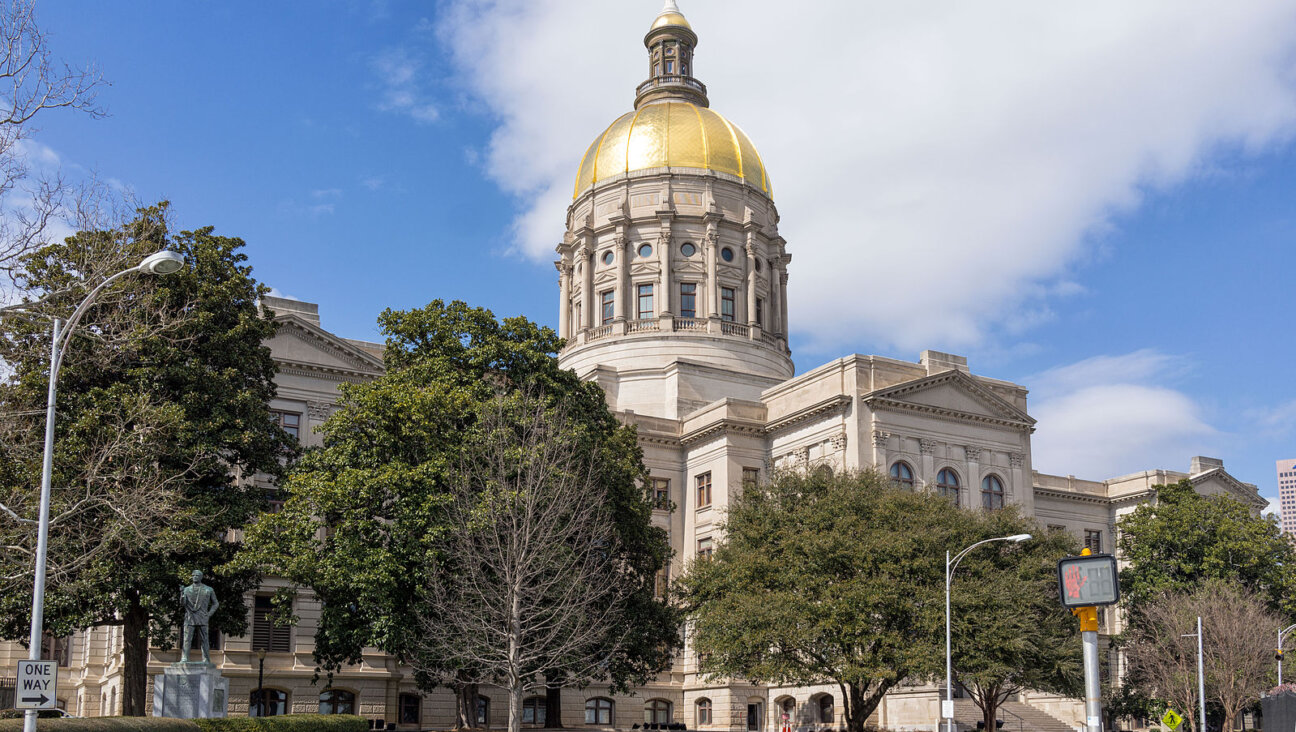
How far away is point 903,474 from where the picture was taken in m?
59.1

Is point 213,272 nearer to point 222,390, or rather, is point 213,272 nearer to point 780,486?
point 222,390

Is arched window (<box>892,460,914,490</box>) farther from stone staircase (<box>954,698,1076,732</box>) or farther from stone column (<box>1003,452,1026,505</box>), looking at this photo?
stone staircase (<box>954,698,1076,732</box>)

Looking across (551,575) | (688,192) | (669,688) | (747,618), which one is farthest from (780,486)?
(688,192)

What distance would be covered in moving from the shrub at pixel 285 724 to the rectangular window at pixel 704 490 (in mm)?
29294

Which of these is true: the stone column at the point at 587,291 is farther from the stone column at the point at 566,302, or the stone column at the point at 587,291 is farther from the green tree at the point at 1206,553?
the green tree at the point at 1206,553

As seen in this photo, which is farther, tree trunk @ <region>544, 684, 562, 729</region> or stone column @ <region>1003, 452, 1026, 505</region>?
stone column @ <region>1003, 452, 1026, 505</region>

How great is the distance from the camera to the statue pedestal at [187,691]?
31.8m

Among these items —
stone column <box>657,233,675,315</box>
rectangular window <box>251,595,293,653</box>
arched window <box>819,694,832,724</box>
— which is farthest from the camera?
stone column <box>657,233,675,315</box>

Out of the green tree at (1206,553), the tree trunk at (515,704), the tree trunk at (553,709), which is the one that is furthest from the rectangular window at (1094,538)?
the tree trunk at (515,704)

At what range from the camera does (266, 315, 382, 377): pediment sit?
5434cm

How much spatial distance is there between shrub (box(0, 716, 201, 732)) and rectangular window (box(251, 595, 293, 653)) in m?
24.2

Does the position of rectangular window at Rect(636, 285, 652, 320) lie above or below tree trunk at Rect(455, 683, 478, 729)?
above

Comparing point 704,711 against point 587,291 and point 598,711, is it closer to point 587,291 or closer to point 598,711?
point 598,711

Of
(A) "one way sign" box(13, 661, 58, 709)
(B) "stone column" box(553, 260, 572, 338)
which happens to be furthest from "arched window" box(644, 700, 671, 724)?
(A) "one way sign" box(13, 661, 58, 709)
